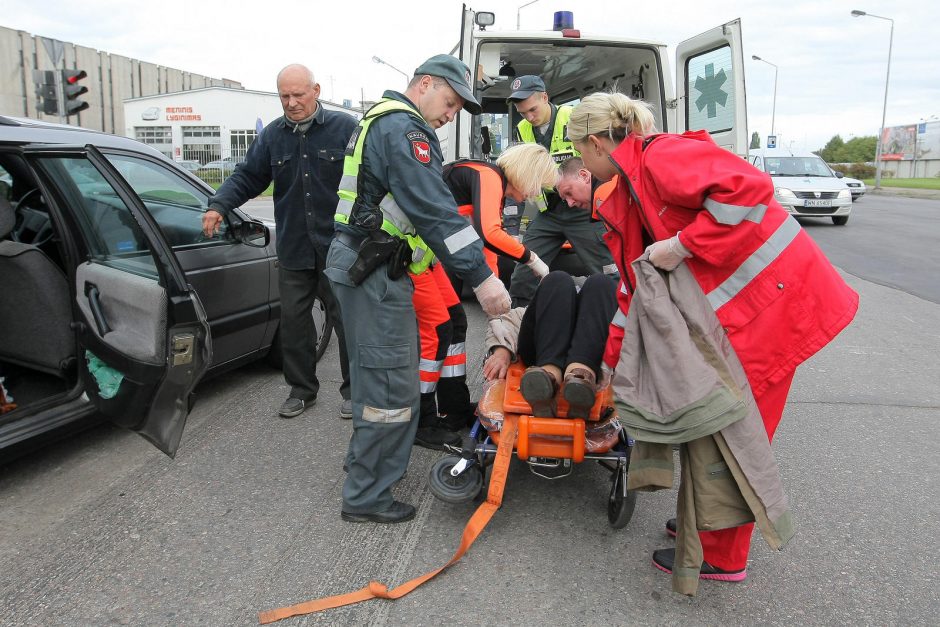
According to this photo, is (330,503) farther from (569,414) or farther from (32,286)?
(32,286)

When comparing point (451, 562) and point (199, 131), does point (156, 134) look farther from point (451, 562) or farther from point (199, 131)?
point (451, 562)

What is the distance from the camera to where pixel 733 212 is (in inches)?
83.0

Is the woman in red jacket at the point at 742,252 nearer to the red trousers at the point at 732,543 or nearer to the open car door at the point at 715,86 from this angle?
the red trousers at the point at 732,543

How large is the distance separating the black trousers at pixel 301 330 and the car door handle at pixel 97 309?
3.67 ft

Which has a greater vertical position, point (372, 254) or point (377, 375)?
point (372, 254)

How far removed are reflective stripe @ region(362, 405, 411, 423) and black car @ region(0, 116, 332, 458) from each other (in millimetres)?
764

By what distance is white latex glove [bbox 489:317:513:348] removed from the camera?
330cm

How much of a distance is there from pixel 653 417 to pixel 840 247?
37.8ft

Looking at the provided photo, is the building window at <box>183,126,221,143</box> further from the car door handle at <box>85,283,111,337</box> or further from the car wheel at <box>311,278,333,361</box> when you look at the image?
the car door handle at <box>85,283,111,337</box>

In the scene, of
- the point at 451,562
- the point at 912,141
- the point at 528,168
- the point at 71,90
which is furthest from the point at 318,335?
the point at 912,141

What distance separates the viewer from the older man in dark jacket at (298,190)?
383cm

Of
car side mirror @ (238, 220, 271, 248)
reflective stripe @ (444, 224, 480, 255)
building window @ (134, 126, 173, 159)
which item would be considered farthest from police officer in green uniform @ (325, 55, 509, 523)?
building window @ (134, 126, 173, 159)

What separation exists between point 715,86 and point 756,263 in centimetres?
428

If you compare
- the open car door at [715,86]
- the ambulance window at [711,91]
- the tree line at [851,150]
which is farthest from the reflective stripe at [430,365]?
the tree line at [851,150]
